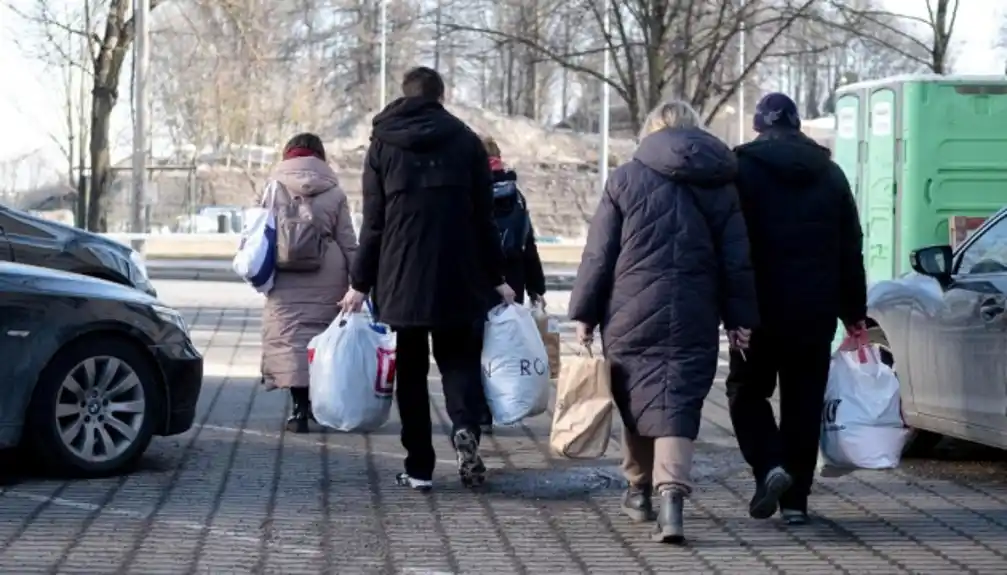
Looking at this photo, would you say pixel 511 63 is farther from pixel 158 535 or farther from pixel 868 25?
pixel 158 535

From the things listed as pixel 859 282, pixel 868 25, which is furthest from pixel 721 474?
pixel 868 25

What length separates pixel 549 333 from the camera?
10016 mm

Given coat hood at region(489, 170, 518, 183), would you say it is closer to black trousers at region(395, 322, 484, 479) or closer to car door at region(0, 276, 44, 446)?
black trousers at region(395, 322, 484, 479)

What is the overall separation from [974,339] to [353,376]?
2.94 metres

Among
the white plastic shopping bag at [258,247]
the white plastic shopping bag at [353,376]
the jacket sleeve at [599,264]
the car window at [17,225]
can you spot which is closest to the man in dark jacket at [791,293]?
the jacket sleeve at [599,264]

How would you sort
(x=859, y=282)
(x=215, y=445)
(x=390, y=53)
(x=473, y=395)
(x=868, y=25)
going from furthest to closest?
(x=390, y=53)
(x=868, y=25)
(x=215, y=445)
(x=473, y=395)
(x=859, y=282)

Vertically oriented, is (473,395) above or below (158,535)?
above

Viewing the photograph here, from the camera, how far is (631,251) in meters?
Answer: 6.57

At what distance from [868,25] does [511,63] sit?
5380 centimetres

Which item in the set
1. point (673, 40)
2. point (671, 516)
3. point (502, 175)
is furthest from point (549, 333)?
point (673, 40)

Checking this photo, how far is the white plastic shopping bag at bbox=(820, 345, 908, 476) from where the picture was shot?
276 inches

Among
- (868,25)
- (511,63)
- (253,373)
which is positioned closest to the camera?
(253,373)

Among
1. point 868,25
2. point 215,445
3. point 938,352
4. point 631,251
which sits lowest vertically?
point 215,445

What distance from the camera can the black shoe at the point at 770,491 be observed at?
6.80 m
